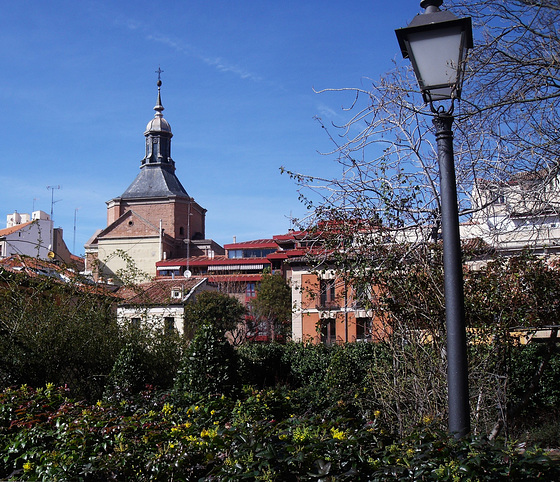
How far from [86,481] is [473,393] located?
3.72 meters

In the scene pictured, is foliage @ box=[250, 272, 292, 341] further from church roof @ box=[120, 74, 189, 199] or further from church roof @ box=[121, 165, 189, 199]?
church roof @ box=[120, 74, 189, 199]

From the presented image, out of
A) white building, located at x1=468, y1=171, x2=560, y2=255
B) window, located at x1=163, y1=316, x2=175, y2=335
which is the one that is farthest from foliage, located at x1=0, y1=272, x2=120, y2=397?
white building, located at x1=468, y1=171, x2=560, y2=255

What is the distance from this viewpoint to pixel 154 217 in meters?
Answer: 74.9

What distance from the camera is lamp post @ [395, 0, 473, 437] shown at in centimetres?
336

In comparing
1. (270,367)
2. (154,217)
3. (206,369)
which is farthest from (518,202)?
(154,217)

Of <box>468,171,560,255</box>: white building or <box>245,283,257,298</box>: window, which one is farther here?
<box>245,283,257,298</box>: window

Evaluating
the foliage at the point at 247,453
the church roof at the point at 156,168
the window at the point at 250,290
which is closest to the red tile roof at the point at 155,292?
the foliage at the point at 247,453

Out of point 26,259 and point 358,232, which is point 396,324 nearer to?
point 358,232

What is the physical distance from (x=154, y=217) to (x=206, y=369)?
225 feet

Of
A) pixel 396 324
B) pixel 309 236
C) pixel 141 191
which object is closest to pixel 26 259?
pixel 309 236

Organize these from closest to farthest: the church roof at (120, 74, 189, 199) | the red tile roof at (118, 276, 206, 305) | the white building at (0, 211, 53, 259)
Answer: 1. the red tile roof at (118, 276, 206, 305)
2. the white building at (0, 211, 53, 259)
3. the church roof at (120, 74, 189, 199)

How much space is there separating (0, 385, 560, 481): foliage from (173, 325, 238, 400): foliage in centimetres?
326

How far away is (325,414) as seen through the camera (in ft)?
15.5

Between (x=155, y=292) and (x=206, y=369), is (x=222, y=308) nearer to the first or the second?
(x=155, y=292)
